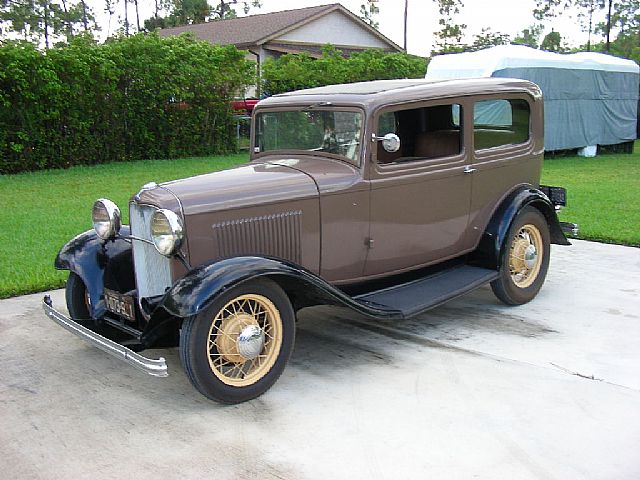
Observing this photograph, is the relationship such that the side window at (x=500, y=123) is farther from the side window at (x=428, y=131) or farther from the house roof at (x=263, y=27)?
the house roof at (x=263, y=27)

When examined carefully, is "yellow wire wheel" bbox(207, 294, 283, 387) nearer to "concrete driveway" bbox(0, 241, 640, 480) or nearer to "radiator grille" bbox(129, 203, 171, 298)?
"concrete driveway" bbox(0, 241, 640, 480)

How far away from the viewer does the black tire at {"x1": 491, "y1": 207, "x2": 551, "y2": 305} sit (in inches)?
205

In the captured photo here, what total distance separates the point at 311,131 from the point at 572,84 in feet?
43.1

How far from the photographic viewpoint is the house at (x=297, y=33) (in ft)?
92.5

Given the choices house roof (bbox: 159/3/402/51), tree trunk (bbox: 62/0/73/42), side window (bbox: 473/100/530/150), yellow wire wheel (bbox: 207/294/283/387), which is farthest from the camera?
tree trunk (bbox: 62/0/73/42)

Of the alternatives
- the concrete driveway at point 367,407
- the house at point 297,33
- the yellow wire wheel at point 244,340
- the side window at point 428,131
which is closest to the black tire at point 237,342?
the yellow wire wheel at point 244,340

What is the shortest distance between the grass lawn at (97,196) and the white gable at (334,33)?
47.3 feet

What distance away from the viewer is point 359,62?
19375mm

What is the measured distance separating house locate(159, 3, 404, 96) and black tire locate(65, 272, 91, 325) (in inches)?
944

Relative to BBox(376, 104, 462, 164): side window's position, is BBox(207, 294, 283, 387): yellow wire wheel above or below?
below

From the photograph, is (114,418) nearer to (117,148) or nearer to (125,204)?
(125,204)

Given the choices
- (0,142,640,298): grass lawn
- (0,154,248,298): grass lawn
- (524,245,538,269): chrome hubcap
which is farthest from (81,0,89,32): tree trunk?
(524,245,538,269): chrome hubcap

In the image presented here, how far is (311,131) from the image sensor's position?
4.72 meters

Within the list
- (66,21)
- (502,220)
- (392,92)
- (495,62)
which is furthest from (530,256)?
(66,21)
